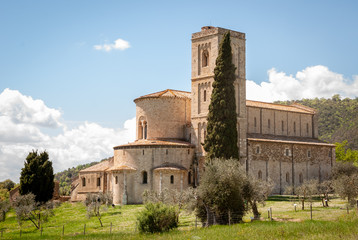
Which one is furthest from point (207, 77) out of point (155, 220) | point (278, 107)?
point (155, 220)

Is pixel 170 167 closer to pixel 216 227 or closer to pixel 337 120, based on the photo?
pixel 216 227

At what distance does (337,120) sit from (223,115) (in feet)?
256

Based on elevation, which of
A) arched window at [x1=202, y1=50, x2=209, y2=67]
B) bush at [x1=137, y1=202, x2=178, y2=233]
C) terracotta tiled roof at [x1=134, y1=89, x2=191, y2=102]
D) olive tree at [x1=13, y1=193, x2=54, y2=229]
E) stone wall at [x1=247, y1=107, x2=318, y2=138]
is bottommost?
olive tree at [x1=13, y1=193, x2=54, y2=229]

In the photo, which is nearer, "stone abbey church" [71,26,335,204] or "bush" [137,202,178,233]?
"bush" [137,202,178,233]

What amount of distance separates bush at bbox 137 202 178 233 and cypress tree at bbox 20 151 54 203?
2421 cm

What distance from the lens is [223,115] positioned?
38781 mm

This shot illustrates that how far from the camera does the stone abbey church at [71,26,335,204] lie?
42.2 metres

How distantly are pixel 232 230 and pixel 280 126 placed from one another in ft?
101

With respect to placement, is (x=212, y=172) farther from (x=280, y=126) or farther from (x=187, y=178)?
(x=280, y=126)

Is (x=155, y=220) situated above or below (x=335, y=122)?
below

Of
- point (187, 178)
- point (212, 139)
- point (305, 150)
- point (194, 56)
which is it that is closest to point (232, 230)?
point (212, 139)

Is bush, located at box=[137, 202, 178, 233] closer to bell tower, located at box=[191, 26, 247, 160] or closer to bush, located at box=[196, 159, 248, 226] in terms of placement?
bush, located at box=[196, 159, 248, 226]

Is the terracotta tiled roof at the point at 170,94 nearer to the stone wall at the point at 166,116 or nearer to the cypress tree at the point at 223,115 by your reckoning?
the stone wall at the point at 166,116

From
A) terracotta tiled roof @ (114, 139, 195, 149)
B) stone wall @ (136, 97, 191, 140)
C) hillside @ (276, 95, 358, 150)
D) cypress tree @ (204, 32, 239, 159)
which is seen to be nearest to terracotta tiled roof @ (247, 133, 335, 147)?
terracotta tiled roof @ (114, 139, 195, 149)
